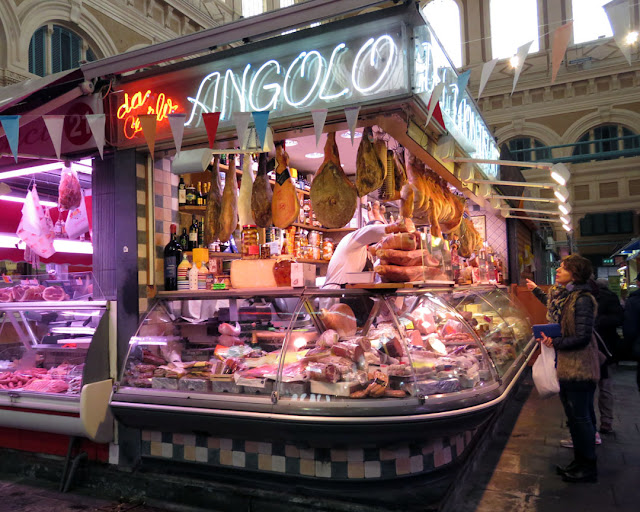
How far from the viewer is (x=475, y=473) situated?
14.9ft

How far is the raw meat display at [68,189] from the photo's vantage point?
4.70 meters

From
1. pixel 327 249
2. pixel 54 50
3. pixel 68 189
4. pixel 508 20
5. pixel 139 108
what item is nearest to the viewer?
pixel 139 108

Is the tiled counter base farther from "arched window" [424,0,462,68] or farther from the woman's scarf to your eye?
"arched window" [424,0,462,68]

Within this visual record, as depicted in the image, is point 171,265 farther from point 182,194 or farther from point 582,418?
point 582,418

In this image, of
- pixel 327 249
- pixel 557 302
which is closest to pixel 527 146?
pixel 327 249

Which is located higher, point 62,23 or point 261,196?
point 62,23

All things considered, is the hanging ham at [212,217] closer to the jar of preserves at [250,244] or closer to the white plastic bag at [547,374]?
the jar of preserves at [250,244]

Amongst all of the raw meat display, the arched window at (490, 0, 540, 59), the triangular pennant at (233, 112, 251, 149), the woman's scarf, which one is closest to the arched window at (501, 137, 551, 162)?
the arched window at (490, 0, 540, 59)

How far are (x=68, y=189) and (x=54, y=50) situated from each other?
9411 mm

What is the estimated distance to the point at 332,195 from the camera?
13.7ft

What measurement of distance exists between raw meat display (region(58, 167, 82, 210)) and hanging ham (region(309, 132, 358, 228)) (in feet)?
7.28

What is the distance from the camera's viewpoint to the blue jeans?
4.21m

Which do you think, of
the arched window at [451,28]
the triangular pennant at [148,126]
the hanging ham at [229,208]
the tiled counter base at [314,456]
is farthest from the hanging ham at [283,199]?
the arched window at [451,28]

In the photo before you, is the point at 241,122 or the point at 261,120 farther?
the point at 241,122
